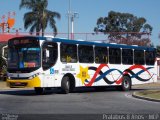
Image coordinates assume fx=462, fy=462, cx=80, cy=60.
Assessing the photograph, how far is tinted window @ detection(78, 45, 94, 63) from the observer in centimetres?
2659

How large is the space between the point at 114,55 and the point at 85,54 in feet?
9.93

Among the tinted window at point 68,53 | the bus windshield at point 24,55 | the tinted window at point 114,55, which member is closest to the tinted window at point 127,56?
the tinted window at point 114,55

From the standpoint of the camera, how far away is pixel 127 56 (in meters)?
30.5

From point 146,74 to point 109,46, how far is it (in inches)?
179

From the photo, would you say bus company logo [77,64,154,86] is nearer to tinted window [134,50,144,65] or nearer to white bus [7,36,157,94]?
white bus [7,36,157,94]

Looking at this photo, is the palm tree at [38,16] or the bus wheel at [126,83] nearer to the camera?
the bus wheel at [126,83]

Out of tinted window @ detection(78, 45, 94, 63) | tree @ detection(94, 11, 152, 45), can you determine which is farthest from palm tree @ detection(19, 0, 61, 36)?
tinted window @ detection(78, 45, 94, 63)

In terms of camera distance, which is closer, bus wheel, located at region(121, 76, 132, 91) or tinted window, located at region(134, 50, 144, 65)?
bus wheel, located at region(121, 76, 132, 91)

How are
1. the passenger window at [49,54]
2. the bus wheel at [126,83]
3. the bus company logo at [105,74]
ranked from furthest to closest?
the bus wheel at [126,83]
the bus company logo at [105,74]
the passenger window at [49,54]

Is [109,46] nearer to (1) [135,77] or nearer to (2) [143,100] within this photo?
Result: (1) [135,77]

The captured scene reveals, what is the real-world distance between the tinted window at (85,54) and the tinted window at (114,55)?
6.46ft

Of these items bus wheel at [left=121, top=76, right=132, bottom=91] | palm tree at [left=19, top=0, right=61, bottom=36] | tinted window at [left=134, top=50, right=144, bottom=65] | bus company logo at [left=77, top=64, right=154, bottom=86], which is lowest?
bus wheel at [left=121, top=76, right=132, bottom=91]

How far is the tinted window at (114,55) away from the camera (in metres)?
29.1

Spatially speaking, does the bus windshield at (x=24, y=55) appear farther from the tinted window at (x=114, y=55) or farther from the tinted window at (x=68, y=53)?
the tinted window at (x=114, y=55)
